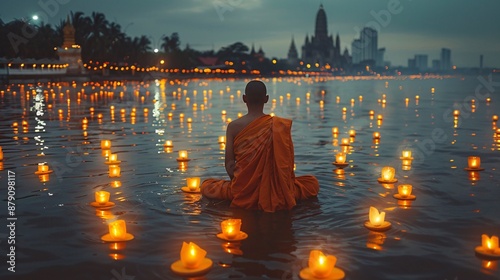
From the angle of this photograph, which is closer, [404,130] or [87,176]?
[87,176]

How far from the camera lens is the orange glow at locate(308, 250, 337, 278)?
4.70 metres

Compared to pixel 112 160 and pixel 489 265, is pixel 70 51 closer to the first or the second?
pixel 112 160

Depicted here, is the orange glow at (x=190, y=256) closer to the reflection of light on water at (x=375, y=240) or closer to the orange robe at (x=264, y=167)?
the reflection of light on water at (x=375, y=240)

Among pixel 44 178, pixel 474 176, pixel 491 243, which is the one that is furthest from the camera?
pixel 474 176

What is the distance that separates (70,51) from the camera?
8069 centimetres

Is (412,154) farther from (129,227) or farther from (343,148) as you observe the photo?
(129,227)

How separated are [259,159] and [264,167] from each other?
0.40ft

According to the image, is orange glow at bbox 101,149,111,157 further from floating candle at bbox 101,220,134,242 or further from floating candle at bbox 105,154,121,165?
floating candle at bbox 101,220,134,242

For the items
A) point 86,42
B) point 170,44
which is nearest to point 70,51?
point 86,42

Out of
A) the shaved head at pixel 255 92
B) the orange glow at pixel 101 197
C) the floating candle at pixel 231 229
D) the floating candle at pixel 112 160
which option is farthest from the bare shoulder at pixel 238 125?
the floating candle at pixel 112 160

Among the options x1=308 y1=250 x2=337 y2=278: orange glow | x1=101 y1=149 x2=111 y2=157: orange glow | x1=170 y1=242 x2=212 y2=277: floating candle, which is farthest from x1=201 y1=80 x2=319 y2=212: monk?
x1=101 y1=149 x2=111 y2=157: orange glow

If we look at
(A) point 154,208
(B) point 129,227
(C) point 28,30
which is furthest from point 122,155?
(C) point 28,30

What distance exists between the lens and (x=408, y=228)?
6273 millimetres

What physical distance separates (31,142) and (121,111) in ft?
35.6
